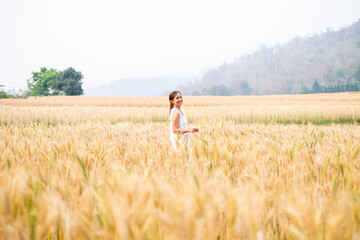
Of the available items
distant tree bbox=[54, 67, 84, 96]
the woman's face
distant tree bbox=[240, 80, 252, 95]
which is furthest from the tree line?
distant tree bbox=[240, 80, 252, 95]

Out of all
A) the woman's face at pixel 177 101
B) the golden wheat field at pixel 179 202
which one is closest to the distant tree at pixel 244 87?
the woman's face at pixel 177 101

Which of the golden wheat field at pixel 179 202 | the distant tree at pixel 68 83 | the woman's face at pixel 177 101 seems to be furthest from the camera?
the distant tree at pixel 68 83

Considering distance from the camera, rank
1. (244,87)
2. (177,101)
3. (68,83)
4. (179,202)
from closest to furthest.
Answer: (179,202) → (177,101) → (68,83) → (244,87)

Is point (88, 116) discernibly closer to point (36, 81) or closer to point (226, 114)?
point (226, 114)

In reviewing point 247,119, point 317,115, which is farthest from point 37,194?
point 317,115

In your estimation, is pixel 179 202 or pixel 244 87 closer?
pixel 179 202

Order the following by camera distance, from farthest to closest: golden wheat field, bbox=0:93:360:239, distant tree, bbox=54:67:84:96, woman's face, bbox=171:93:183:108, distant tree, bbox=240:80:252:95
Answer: distant tree, bbox=240:80:252:95 → distant tree, bbox=54:67:84:96 → woman's face, bbox=171:93:183:108 → golden wheat field, bbox=0:93:360:239

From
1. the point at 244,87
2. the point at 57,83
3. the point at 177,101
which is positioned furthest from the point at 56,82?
the point at 244,87

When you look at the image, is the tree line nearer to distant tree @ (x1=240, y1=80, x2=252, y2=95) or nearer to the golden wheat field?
the golden wheat field

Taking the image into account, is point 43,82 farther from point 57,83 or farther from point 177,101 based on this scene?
point 177,101

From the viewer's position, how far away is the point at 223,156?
2.66 metres

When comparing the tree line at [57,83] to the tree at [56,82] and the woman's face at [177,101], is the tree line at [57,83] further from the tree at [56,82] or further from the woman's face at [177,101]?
the woman's face at [177,101]

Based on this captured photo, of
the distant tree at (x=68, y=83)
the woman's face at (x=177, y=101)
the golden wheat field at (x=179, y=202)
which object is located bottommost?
the golden wheat field at (x=179, y=202)

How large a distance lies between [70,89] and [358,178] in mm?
65801
